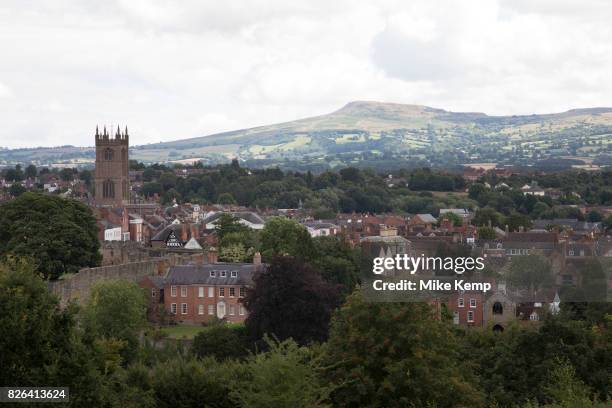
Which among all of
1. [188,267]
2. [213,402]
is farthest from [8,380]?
[188,267]

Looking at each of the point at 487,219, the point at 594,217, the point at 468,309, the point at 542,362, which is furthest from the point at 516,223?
A: the point at 542,362

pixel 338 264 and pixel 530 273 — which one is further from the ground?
pixel 530 273

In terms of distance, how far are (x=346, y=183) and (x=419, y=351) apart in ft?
388

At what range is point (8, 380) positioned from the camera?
819 inches

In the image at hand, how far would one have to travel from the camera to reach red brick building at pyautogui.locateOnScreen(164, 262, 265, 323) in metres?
52.5

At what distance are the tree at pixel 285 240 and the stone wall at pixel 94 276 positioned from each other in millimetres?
5566

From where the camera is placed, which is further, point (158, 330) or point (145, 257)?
point (145, 257)

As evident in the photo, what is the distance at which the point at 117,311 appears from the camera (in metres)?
41.7

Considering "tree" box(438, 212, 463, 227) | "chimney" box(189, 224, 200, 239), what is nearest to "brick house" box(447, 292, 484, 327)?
"chimney" box(189, 224, 200, 239)

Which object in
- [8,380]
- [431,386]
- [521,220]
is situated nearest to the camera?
[8,380]

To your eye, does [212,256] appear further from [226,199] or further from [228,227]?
[226,199]

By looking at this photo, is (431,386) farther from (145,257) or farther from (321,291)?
(145,257)

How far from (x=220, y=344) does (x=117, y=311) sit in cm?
388

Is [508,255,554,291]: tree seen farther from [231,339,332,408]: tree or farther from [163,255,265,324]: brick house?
[231,339,332,408]: tree
